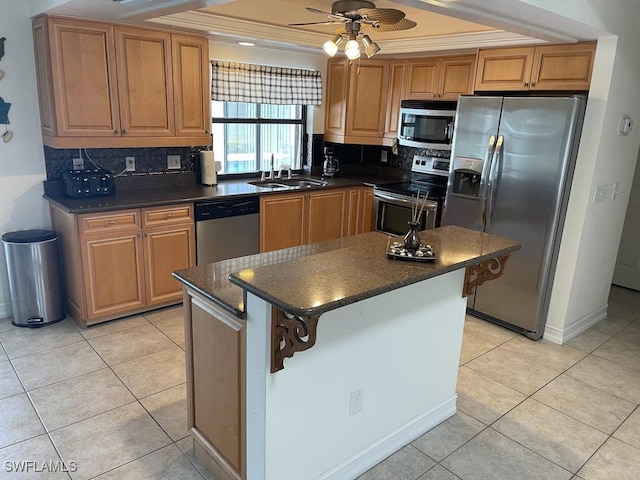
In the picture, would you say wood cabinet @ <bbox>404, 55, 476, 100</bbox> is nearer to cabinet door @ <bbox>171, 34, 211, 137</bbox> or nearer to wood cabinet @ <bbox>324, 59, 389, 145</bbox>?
wood cabinet @ <bbox>324, 59, 389, 145</bbox>

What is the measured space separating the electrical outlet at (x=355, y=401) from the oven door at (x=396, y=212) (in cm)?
243

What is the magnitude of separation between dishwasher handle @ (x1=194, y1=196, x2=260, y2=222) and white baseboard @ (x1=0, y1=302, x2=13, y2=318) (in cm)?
157

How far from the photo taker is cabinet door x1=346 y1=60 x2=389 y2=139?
4863 millimetres

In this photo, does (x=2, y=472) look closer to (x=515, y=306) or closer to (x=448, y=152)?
(x=515, y=306)

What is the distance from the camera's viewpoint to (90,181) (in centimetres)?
354

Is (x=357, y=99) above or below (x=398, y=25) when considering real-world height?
below

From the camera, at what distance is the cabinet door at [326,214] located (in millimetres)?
Answer: 4598

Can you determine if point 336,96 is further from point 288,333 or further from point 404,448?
point 288,333

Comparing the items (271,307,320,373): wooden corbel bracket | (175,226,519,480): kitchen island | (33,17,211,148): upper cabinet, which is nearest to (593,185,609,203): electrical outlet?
(175,226,519,480): kitchen island

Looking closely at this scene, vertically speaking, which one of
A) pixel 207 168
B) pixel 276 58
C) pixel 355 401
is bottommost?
pixel 355 401

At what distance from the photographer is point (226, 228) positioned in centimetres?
399

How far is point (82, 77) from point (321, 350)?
2719 mm

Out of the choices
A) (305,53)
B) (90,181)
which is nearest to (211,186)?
(90,181)

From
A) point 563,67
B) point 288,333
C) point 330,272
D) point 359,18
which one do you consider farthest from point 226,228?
point 563,67
